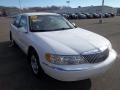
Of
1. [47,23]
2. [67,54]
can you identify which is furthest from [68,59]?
[47,23]

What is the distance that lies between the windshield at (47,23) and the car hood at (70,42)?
35cm

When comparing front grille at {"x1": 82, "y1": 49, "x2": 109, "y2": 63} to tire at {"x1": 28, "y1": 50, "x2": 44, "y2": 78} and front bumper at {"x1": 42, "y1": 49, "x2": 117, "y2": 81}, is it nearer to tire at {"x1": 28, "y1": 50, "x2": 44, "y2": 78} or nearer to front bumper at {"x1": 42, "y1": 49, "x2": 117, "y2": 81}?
front bumper at {"x1": 42, "y1": 49, "x2": 117, "y2": 81}

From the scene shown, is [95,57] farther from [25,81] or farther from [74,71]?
[25,81]

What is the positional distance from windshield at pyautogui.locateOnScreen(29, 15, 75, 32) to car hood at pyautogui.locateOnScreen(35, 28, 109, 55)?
35 centimetres

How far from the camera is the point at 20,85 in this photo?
4.32 meters

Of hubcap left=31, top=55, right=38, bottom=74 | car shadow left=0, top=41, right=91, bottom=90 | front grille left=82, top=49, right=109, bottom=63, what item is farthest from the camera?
hubcap left=31, top=55, right=38, bottom=74

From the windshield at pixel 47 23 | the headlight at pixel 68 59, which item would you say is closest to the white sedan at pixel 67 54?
the headlight at pixel 68 59

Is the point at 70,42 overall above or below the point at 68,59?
above

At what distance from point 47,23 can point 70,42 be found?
1.52 m

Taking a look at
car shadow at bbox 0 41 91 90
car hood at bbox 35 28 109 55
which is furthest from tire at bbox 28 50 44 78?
car hood at bbox 35 28 109 55

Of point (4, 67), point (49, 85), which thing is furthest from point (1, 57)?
point (49, 85)

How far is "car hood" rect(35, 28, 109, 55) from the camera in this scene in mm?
3852

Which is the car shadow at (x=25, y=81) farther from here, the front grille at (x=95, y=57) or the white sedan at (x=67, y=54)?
the front grille at (x=95, y=57)

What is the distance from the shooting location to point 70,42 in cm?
420
